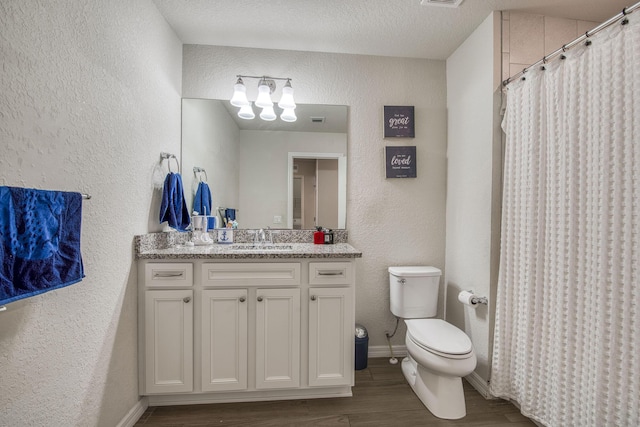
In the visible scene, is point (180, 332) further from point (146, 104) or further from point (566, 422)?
point (566, 422)

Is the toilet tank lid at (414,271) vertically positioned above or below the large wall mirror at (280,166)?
below

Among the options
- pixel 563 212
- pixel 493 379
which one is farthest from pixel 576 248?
pixel 493 379

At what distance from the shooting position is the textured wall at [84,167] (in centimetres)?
89

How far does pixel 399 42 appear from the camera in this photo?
204 cm

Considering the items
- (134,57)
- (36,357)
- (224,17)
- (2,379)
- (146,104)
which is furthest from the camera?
(224,17)

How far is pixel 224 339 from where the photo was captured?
1606mm

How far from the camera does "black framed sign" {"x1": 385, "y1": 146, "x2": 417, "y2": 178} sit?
2.21 m

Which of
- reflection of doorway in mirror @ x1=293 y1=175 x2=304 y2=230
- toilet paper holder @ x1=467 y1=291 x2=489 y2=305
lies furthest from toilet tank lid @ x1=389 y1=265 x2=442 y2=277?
reflection of doorway in mirror @ x1=293 y1=175 x2=304 y2=230

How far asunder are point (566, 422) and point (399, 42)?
244 cm

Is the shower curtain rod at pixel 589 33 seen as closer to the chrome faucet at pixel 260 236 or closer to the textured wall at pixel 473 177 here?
the textured wall at pixel 473 177

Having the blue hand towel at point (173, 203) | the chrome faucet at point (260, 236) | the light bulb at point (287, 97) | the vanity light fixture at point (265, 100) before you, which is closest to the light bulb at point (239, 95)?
the vanity light fixture at point (265, 100)

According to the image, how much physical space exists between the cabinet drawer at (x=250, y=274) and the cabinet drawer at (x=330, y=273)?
10cm

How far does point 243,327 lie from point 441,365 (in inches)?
44.9

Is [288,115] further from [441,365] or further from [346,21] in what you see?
[441,365]
